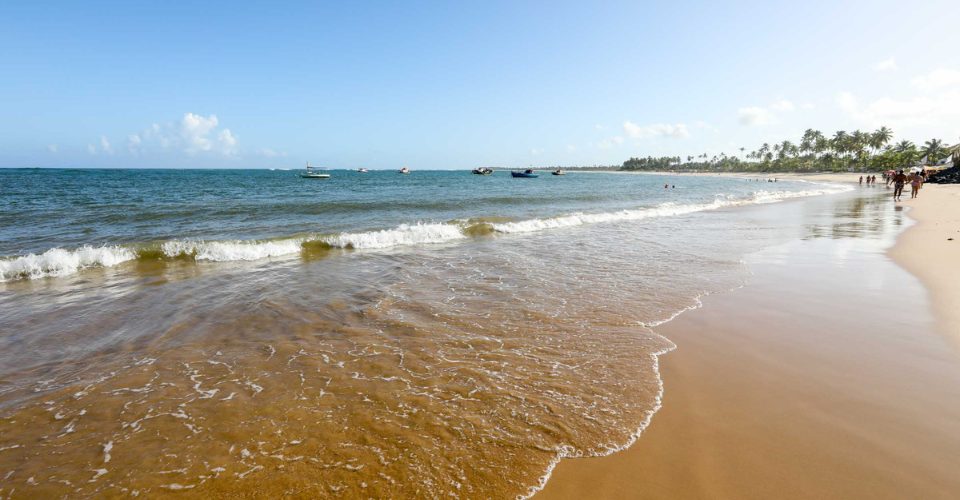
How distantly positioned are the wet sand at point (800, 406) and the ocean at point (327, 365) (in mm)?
379

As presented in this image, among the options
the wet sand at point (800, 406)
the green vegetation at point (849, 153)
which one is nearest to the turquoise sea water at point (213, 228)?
the wet sand at point (800, 406)

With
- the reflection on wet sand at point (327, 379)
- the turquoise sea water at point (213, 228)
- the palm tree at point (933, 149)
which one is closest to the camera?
the reflection on wet sand at point (327, 379)

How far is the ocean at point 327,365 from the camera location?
351cm

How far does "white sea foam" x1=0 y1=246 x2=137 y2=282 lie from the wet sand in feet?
48.6

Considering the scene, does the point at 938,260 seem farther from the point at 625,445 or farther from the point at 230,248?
the point at 230,248

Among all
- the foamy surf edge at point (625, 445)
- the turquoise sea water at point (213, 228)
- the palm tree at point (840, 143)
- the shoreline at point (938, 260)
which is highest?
the palm tree at point (840, 143)

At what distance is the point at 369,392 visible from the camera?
4723 mm

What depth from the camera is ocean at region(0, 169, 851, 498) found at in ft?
11.5

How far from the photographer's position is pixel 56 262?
11.4 metres

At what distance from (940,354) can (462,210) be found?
2404cm

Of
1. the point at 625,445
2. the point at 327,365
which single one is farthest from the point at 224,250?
the point at 625,445

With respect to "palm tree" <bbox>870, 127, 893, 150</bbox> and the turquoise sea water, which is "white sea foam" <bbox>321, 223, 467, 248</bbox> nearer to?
the turquoise sea water

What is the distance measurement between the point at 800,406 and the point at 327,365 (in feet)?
18.1

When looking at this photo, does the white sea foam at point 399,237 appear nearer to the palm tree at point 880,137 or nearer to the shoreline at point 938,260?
the shoreline at point 938,260
